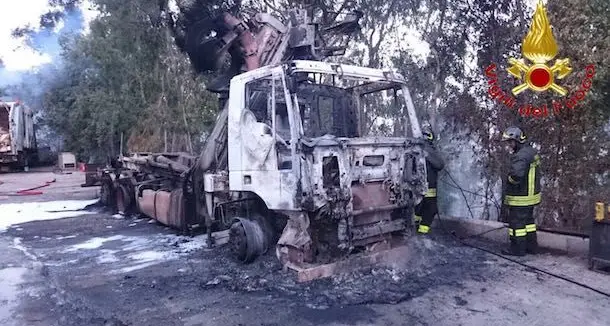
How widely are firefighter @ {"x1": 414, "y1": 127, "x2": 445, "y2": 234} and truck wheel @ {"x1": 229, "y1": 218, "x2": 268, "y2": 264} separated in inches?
95.9

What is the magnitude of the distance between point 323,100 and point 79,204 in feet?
26.3

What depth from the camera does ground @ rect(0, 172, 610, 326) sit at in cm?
411

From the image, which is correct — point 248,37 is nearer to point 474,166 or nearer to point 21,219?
point 474,166

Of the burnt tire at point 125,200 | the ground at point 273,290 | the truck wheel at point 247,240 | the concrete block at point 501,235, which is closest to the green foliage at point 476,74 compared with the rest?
the concrete block at point 501,235

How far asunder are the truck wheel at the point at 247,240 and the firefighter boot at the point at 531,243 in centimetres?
320

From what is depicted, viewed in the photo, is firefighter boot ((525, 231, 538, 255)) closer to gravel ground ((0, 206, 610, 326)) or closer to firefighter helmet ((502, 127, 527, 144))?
gravel ground ((0, 206, 610, 326))

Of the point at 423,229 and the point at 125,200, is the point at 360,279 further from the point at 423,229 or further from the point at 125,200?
the point at 125,200

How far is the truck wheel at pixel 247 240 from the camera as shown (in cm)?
546

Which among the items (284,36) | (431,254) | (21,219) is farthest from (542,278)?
(21,219)

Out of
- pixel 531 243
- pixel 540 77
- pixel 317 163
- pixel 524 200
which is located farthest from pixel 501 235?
pixel 317 163

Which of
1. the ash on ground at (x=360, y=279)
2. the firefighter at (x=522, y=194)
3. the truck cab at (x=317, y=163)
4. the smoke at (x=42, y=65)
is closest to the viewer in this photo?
the ash on ground at (x=360, y=279)

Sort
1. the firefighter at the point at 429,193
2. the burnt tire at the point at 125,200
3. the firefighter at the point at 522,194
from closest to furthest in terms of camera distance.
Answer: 1. the firefighter at the point at 522,194
2. the firefighter at the point at 429,193
3. the burnt tire at the point at 125,200

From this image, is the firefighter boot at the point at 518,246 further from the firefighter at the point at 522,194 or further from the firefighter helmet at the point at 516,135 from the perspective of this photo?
the firefighter helmet at the point at 516,135

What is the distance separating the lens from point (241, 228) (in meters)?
5.55
